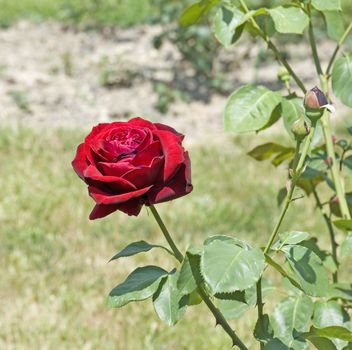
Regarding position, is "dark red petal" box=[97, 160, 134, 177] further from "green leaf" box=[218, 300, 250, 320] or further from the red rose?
"green leaf" box=[218, 300, 250, 320]

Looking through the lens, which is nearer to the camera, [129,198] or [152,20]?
[129,198]

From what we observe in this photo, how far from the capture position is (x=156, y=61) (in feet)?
20.7

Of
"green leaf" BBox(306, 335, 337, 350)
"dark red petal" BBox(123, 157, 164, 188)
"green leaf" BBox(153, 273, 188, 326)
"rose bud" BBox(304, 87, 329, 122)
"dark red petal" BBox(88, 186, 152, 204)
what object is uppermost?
"rose bud" BBox(304, 87, 329, 122)

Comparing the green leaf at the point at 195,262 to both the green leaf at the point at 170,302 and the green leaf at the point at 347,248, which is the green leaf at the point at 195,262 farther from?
the green leaf at the point at 347,248

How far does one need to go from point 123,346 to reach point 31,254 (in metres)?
0.82

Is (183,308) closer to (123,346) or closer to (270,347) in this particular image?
(270,347)

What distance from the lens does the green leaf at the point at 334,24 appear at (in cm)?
214

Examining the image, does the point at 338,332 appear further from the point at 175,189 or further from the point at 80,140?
the point at 80,140

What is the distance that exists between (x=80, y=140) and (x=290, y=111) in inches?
114

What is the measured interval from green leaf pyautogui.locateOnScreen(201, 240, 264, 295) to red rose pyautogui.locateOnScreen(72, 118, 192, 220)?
0.36ft

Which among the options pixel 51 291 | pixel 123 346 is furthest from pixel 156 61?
pixel 123 346

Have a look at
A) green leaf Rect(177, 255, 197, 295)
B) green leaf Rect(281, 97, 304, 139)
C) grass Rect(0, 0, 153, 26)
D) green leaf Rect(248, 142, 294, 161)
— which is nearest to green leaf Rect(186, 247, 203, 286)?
green leaf Rect(177, 255, 197, 295)

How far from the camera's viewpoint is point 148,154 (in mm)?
1452

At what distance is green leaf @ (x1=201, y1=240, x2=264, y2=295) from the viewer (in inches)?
53.7
